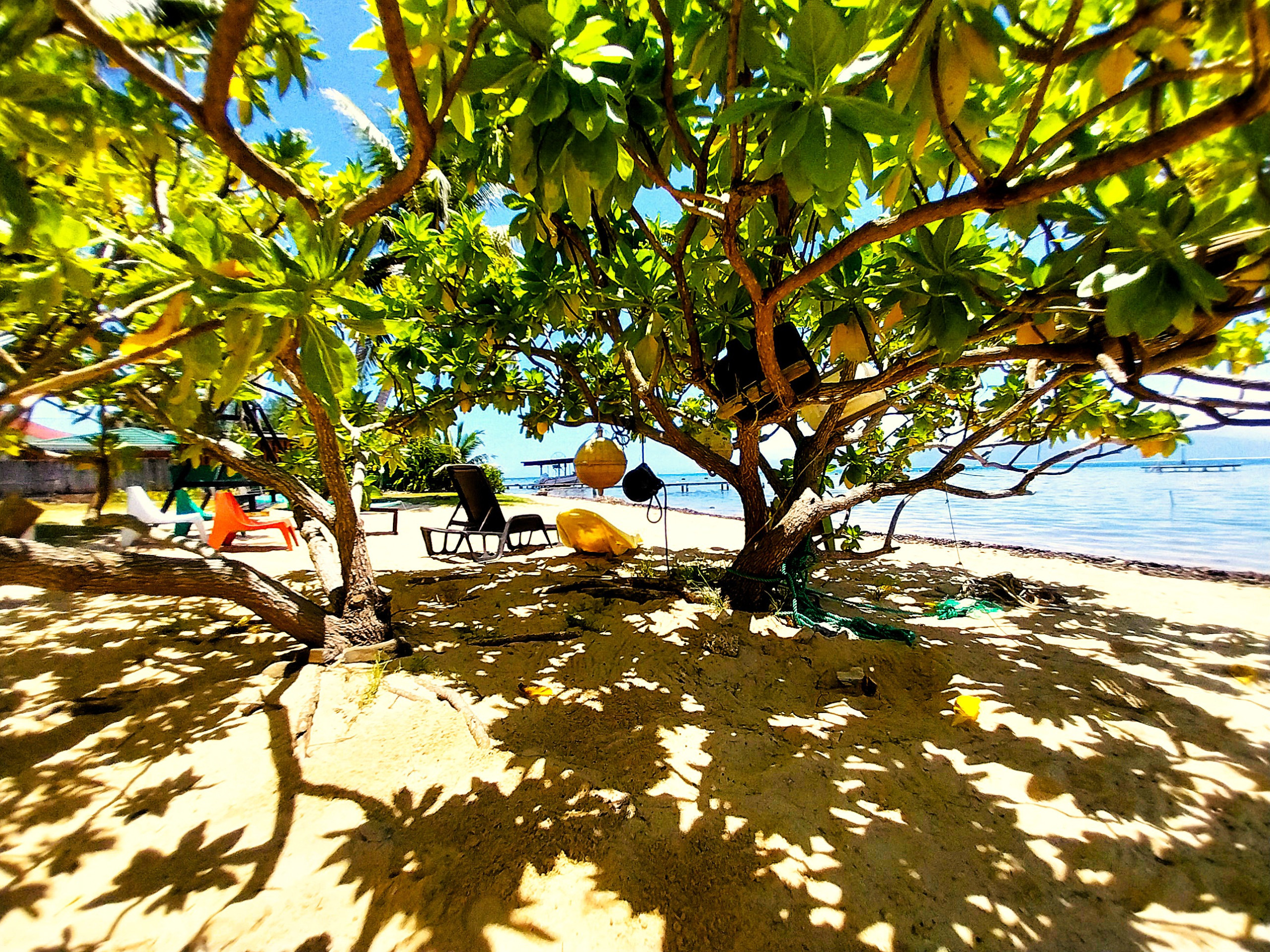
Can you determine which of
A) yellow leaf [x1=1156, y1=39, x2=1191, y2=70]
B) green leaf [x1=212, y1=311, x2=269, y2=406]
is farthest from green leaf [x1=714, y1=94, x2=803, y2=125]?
green leaf [x1=212, y1=311, x2=269, y2=406]

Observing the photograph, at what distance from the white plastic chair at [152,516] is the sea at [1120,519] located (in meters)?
6.94

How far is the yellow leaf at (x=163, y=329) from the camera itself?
38.5 inches

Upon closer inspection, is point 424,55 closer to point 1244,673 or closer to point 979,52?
point 979,52

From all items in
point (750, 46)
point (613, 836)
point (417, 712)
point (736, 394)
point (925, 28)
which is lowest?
point (613, 836)

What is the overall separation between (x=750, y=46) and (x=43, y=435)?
72.5 ft

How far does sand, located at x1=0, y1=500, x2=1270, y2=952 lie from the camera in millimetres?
1374

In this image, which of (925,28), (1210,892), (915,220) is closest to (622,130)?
(925,28)

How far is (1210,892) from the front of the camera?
1.48m

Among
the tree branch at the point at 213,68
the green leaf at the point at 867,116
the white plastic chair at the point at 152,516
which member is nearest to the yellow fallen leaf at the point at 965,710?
the green leaf at the point at 867,116

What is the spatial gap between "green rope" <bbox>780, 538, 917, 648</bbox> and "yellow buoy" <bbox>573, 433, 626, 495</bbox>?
1.59m

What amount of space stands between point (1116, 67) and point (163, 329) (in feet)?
7.36

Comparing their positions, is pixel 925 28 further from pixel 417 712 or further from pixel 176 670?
pixel 176 670

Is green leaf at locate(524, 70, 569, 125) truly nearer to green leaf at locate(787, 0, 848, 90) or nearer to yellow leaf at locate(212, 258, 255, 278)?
green leaf at locate(787, 0, 848, 90)

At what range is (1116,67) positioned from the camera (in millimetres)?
1121
